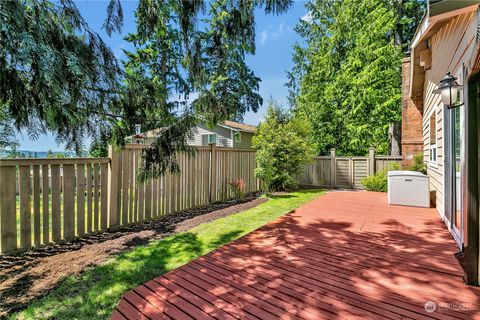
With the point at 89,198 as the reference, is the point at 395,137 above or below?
above

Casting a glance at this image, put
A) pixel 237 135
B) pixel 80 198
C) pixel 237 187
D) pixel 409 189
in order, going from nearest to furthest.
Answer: pixel 80 198
pixel 409 189
pixel 237 187
pixel 237 135

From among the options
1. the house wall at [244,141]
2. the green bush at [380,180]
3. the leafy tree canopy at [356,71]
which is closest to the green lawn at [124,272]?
the green bush at [380,180]

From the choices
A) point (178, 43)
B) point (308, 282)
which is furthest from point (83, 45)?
point (308, 282)

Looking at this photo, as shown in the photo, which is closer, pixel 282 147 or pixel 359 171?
pixel 282 147

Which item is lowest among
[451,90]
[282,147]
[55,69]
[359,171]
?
[359,171]

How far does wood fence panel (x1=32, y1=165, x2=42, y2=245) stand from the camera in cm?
353

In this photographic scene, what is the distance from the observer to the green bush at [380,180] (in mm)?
9070

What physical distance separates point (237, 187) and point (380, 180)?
17.6ft

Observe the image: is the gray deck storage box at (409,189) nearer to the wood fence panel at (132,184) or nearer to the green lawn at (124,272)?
the green lawn at (124,272)

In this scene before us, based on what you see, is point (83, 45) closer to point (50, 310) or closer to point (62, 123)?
point (62, 123)

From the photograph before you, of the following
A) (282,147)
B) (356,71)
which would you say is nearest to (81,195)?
(282,147)

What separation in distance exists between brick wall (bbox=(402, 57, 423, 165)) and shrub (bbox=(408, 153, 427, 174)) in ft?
0.77

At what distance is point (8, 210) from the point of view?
130 inches

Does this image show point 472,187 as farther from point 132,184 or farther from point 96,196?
point 96,196
